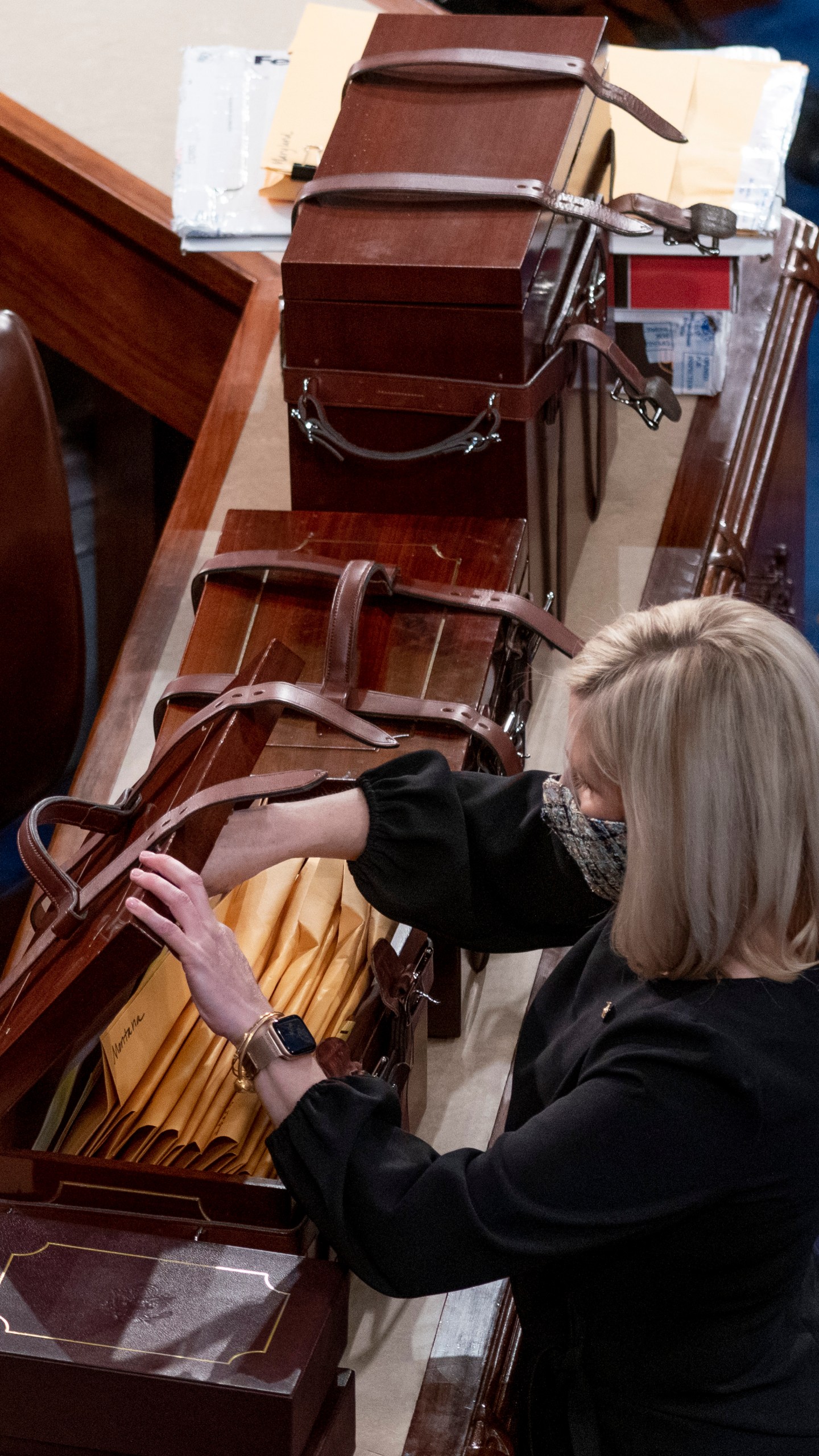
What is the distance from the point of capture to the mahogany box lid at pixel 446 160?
5.21 ft

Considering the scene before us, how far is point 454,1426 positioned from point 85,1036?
45cm

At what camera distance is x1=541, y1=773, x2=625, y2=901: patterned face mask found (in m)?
1.21

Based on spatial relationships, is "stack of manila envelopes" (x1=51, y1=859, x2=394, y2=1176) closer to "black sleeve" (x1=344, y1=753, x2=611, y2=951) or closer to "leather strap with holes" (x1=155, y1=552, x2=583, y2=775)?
"black sleeve" (x1=344, y1=753, x2=611, y2=951)

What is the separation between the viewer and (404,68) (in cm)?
178

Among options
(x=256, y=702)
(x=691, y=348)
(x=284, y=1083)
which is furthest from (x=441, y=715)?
(x=691, y=348)

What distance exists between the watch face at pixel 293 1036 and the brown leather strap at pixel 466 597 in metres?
0.56

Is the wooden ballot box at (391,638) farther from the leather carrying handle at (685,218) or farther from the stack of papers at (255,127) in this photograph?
the stack of papers at (255,127)

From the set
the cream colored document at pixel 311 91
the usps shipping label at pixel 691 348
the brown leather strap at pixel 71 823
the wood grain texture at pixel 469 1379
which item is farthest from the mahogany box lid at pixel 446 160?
the wood grain texture at pixel 469 1379

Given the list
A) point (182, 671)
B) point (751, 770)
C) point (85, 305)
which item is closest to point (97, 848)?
point (182, 671)

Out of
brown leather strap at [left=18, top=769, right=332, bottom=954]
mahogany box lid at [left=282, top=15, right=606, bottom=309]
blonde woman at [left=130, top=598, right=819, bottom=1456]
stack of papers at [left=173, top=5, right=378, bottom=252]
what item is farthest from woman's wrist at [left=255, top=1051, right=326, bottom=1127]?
stack of papers at [left=173, top=5, right=378, bottom=252]

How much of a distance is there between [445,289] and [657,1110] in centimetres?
92

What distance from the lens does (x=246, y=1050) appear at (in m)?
1.13

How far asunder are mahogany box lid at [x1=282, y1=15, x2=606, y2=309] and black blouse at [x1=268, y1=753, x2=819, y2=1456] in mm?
721

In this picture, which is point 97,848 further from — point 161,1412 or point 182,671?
point 161,1412
